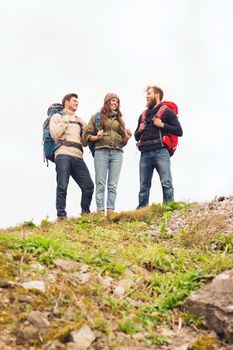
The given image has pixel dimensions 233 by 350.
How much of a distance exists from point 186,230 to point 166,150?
3.07 metres

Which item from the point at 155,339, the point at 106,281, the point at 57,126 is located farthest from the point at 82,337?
the point at 57,126

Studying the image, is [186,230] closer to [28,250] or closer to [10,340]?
[28,250]

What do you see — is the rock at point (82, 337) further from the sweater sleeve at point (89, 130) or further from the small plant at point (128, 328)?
the sweater sleeve at point (89, 130)

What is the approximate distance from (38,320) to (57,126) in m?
6.46

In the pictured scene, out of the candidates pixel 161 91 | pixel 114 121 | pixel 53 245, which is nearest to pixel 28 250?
pixel 53 245

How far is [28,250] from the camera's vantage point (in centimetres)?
482

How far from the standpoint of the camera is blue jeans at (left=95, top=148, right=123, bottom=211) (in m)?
9.81

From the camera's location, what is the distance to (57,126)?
9.70 metres

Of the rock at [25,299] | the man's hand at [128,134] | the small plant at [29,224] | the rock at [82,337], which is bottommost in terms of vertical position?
the rock at [82,337]

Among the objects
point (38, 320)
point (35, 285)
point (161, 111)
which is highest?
point (161, 111)

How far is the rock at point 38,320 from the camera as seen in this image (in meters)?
3.57

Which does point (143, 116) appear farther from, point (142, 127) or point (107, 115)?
point (107, 115)

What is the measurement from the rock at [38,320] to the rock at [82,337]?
232mm

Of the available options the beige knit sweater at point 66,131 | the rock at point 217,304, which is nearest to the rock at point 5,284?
the rock at point 217,304
